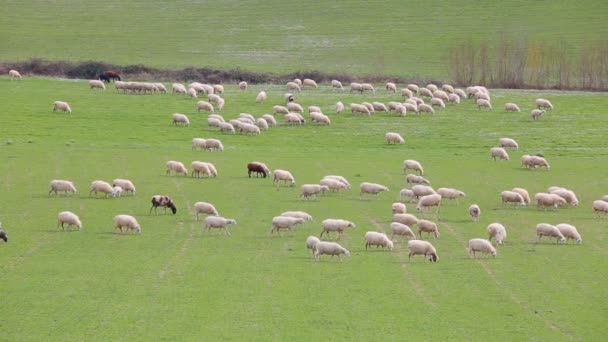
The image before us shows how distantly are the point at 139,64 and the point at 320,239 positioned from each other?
52.4 metres

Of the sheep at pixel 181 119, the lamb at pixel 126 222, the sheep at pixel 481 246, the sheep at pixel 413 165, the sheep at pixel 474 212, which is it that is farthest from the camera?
the sheep at pixel 181 119

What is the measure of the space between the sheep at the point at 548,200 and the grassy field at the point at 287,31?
45.6 meters

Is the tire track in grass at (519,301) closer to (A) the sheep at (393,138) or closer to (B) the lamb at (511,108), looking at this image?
(A) the sheep at (393,138)

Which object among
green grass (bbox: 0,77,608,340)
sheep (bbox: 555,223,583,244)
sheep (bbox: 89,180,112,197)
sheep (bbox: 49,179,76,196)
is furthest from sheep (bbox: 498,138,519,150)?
sheep (bbox: 49,179,76,196)

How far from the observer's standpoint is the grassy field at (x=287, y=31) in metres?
87.0

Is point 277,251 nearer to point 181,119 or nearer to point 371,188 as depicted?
point 371,188

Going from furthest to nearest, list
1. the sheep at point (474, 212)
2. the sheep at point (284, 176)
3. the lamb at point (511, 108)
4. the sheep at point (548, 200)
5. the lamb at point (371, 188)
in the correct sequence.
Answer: the lamb at point (511, 108)
the sheep at point (284, 176)
the lamb at point (371, 188)
the sheep at point (548, 200)
the sheep at point (474, 212)

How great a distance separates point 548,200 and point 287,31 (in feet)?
205

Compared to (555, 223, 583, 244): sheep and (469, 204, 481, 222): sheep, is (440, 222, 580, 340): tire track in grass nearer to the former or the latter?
(555, 223, 583, 244): sheep

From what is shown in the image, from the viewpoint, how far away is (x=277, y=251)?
2981 cm

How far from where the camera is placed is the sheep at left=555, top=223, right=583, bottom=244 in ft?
104

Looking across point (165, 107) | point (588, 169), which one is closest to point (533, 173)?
point (588, 169)

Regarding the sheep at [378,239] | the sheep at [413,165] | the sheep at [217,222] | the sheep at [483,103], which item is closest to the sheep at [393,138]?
the sheep at [413,165]

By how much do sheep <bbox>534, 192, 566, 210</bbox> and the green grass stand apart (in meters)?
0.35
